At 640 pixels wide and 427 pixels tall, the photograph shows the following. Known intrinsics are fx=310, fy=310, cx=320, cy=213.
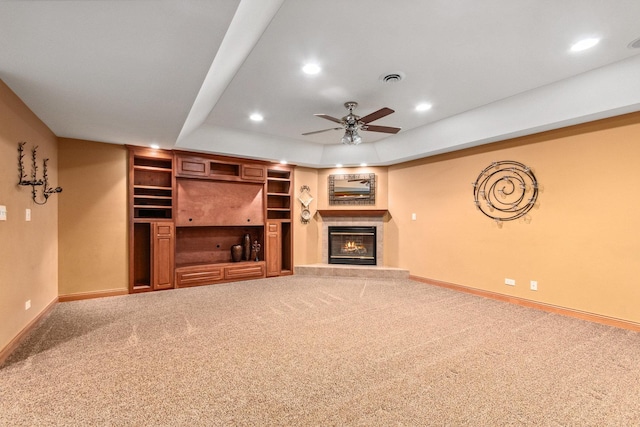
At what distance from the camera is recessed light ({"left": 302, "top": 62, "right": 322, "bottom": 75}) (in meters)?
3.10

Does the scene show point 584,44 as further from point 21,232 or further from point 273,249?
point 21,232

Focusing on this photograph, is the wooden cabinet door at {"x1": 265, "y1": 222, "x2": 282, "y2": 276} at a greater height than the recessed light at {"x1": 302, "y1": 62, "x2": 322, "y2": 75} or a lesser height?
lesser

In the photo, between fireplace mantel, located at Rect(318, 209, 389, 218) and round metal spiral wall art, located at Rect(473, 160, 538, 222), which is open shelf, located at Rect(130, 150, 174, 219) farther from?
round metal spiral wall art, located at Rect(473, 160, 538, 222)

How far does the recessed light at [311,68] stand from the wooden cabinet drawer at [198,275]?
4.00 meters

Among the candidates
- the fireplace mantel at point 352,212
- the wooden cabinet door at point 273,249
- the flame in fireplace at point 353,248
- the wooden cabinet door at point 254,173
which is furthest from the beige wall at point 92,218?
the flame in fireplace at point 353,248

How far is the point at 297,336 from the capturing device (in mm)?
3242

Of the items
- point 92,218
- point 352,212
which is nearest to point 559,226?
point 352,212

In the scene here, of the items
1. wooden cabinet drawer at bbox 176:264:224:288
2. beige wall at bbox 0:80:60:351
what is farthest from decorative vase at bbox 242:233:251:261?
beige wall at bbox 0:80:60:351

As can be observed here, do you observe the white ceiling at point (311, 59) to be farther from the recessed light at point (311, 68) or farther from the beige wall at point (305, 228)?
the beige wall at point (305, 228)

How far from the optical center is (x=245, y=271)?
612cm

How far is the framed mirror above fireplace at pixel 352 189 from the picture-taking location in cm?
679

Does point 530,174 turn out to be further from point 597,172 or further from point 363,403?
point 363,403

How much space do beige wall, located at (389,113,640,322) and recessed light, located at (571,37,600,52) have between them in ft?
4.41

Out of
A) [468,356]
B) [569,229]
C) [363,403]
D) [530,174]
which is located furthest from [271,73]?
[569,229]
